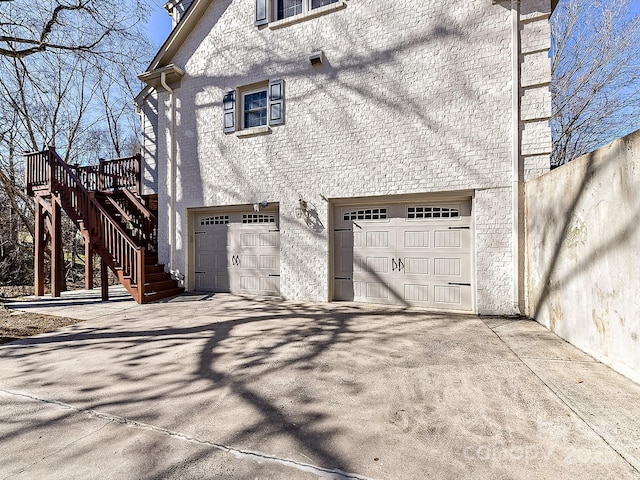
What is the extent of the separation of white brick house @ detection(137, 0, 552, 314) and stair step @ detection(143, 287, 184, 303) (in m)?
0.31

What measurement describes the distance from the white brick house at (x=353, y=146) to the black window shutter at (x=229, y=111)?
0.04 m

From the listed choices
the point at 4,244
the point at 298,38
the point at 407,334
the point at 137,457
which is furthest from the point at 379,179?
the point at 4,244

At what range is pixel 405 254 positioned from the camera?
249 inches

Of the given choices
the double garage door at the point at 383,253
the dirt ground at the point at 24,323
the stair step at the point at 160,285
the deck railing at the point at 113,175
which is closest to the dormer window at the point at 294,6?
the double garage door at the point at 383,253

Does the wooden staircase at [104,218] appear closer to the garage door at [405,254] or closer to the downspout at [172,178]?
the downspout at [172,178]

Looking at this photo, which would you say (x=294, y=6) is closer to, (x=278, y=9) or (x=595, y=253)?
(x=278, y=9)

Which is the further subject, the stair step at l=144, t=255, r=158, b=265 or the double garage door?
the stair step at l=144, t=255, r=158, b=265

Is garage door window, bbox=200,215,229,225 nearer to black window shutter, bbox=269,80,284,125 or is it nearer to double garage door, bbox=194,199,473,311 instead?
double garage door, bbox=194,199,473,311

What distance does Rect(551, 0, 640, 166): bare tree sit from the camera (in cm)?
1077

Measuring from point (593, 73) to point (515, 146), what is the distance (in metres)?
10.3

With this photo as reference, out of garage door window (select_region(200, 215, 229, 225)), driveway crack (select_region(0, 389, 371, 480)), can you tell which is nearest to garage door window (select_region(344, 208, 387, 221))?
garage door window (select_region(200, 215, 229, 225))

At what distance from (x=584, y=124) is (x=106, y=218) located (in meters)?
16.9

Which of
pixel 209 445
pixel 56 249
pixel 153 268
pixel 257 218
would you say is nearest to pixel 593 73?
pixel 257 218

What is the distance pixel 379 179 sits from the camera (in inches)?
249
